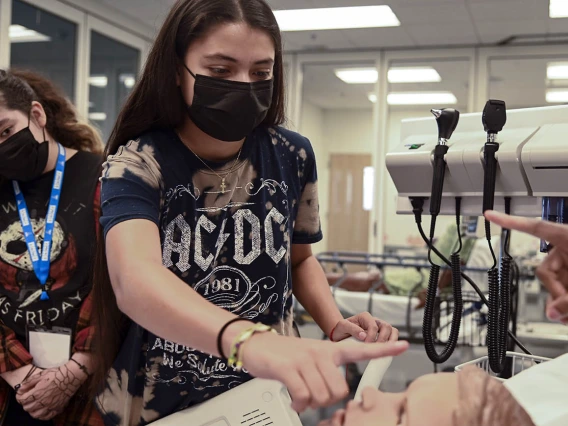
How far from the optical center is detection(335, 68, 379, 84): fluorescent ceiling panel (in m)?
7.28

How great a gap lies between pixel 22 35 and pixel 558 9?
14.3 feet

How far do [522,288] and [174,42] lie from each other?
14.3 feet

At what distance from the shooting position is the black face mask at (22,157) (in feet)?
5.16

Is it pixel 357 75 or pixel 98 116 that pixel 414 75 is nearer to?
pixel 357 75

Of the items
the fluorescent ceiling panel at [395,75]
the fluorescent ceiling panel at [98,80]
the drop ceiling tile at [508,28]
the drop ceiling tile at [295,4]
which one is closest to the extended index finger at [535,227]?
the drop ceiling tile at [295,4]

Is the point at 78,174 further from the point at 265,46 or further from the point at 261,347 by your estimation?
the point at 261,347

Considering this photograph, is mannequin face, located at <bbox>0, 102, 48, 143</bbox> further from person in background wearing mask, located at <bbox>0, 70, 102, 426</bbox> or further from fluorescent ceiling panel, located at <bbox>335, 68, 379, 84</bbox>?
fluorescent ceiling panel, located at <bbox>335, 68, 379, 84</bbox>

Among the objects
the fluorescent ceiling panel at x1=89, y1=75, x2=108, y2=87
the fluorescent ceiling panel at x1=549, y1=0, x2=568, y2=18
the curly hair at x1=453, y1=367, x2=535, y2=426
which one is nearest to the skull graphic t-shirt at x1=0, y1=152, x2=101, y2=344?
the curly hair at x1=453, y1=367, x2=535, y2=426

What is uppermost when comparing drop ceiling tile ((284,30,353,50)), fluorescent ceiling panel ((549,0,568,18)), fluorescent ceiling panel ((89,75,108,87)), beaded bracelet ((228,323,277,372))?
drop ceiling tile ((284,30,353,50))

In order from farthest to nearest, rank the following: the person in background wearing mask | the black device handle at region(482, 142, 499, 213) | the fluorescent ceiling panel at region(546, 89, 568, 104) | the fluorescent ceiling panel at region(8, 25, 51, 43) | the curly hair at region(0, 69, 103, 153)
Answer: the fluorescent ceiling panel at region(546, 89, 568, 104)
the fluorescent ceiling panel at region(8, 25, 51, 43)
the curly hair at region(0, 69, 103, 153)
the person in background wearing mask
the black device handle at region(482, 142, 499, 213)

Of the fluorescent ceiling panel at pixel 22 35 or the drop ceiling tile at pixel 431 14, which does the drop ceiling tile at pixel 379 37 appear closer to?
the drop ceiling tile at pixel 431 14

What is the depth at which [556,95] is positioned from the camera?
22.9ft

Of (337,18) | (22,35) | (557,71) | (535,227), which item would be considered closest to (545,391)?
(535,227)

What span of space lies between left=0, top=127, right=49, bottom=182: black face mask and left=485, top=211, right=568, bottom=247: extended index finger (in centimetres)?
121
